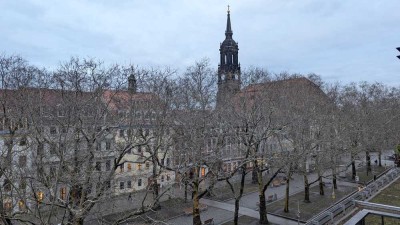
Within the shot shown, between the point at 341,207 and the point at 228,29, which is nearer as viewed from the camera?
the point at 341,207

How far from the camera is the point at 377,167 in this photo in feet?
178

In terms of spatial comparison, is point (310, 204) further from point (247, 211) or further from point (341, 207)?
point (341, 207)

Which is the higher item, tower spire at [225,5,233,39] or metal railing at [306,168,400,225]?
tower spire at [225,5,233,39]

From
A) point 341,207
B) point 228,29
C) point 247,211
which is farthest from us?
point 228,29

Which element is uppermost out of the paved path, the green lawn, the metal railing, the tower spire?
the tower spire

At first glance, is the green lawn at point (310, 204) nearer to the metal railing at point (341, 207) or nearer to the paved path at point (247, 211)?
the paved path at point (247, 211)

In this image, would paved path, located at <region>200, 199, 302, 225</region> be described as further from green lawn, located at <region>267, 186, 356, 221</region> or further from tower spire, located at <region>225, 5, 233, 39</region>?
tower spire, located at <region>225, 5, 233, 39</region>

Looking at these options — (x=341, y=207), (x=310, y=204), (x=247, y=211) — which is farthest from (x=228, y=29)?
(x=341, y=207)

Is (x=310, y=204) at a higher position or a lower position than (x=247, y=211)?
higher

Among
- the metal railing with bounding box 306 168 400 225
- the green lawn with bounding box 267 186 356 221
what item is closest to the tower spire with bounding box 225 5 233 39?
the green lawn with bounding box 267 186 356 221

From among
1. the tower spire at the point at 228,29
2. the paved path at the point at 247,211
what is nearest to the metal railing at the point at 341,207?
the paved path at the point at 247,211

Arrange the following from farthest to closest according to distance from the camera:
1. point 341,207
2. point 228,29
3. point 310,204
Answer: point 228,29 < point 310,204 < point 341,207

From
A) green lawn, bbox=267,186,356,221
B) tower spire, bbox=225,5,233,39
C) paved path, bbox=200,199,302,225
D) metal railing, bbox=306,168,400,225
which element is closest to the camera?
metal railing, bbox=306,168,400,225

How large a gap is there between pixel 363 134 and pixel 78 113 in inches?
1389
